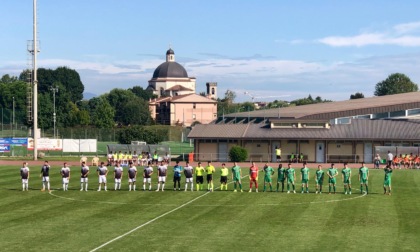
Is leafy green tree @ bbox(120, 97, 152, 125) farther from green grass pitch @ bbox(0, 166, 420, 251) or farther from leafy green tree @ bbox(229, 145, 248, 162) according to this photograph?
green grass pitch @ bbox(0, 166, 420, 251)

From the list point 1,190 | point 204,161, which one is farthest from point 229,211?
point 204,161

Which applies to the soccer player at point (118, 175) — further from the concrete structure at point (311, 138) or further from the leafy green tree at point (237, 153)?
the concrete structure at point (311, 138)

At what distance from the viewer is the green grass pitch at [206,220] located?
26.3 metres

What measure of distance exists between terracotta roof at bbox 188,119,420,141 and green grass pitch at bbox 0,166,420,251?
31.1m

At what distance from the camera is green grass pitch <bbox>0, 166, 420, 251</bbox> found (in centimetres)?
2628

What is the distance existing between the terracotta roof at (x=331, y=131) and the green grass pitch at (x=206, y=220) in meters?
31.1

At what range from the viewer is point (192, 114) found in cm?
19900

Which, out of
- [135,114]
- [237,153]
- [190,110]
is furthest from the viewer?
[190,110]

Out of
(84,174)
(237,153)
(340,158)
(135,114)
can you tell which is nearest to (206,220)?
(84,174)

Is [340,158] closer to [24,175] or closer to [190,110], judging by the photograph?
[24,175]

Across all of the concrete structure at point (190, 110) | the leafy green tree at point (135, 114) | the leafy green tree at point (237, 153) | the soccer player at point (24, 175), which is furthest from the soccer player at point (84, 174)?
the concrete structure at point (190, 110)

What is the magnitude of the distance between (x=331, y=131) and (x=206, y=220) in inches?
1884

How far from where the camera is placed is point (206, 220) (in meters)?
31.7

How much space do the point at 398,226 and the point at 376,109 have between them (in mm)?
59768
